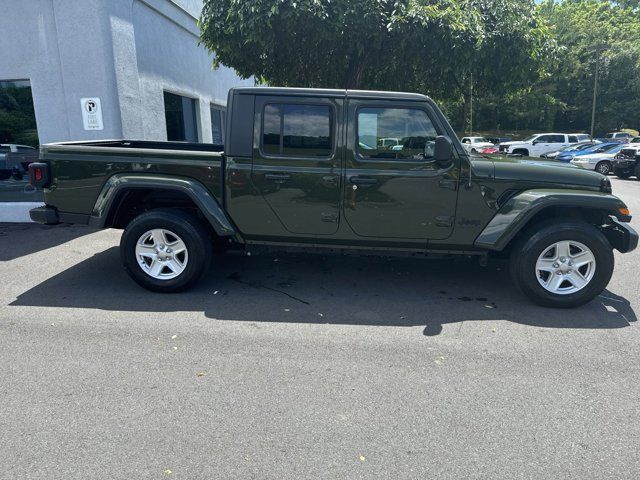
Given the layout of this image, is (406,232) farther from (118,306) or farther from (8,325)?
(8,325)

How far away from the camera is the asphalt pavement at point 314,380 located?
232cm

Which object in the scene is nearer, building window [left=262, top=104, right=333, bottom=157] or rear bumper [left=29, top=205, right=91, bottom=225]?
building window [left=262, top=104, right=333, bottom=157]

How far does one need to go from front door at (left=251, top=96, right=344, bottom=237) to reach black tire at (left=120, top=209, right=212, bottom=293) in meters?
0.81

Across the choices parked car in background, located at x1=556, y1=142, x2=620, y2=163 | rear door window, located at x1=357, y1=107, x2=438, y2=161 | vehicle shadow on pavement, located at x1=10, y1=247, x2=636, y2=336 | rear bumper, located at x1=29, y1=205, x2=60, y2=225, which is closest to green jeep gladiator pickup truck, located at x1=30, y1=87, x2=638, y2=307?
rear door window, located at x1=357, y1=107, x2=438, y2=161

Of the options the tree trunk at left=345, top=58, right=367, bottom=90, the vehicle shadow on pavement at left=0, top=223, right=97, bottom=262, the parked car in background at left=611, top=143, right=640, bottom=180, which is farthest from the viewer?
the parked car in background at left=611, top=143, right=640, bottom=180

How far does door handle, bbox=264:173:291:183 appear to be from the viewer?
14.0 feet

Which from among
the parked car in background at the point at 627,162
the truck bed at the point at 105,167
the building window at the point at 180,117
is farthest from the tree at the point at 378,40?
the parked car in background at the point at 627,162

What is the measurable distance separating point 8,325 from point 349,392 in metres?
3.10

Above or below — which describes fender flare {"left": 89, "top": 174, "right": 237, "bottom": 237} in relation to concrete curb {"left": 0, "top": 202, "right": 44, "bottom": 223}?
above

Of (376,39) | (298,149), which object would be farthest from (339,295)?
(376,39)

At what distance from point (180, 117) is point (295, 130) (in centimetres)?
784

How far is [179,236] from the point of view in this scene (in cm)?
443

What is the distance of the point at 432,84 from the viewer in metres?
11.6

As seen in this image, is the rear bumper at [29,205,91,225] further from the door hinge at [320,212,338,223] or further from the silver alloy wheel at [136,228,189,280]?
the door hinge at [320,212,338,223]
